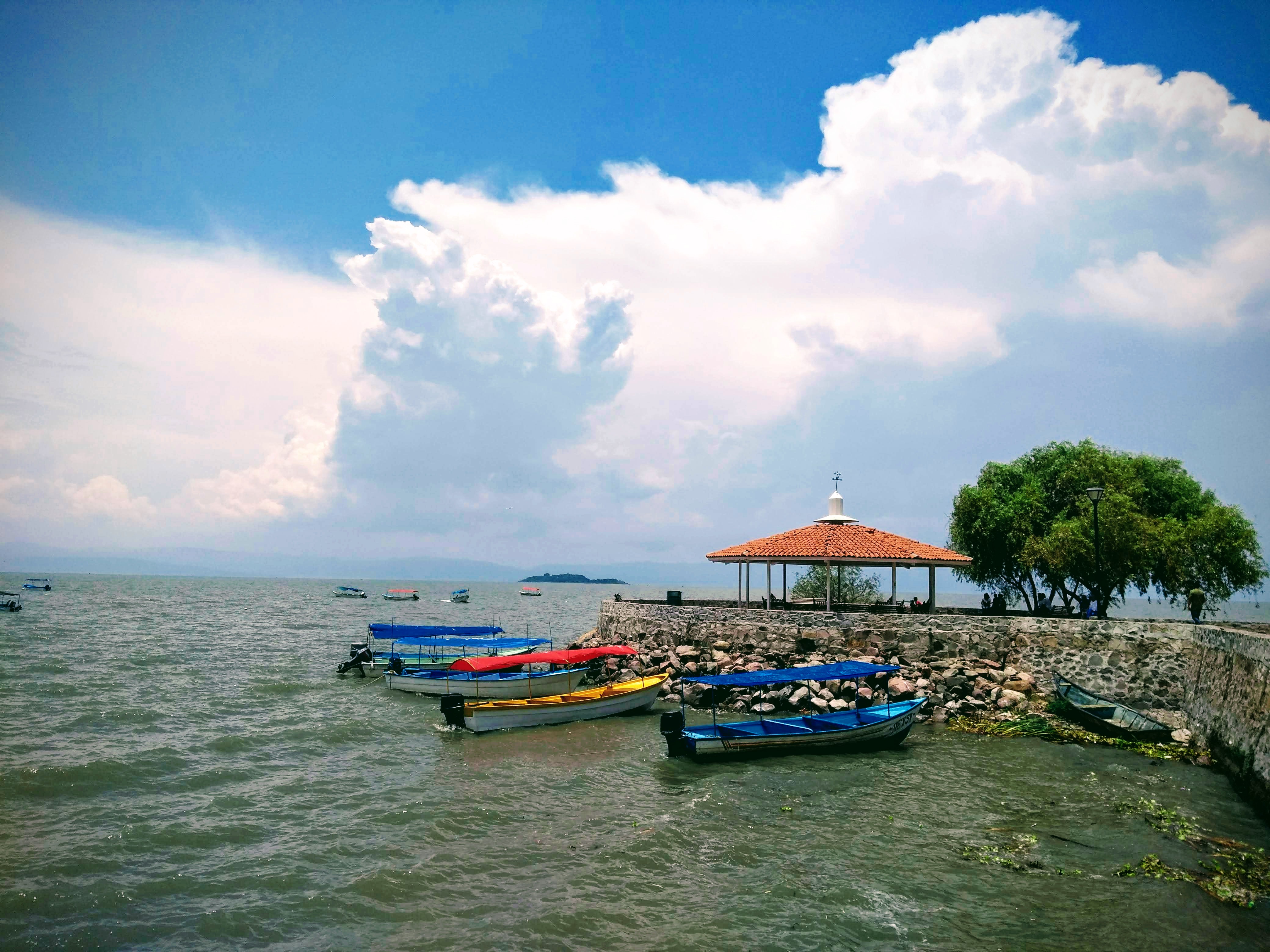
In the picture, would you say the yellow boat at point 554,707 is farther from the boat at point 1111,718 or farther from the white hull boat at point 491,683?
the boat at point 1111,718

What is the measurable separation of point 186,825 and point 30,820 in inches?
134

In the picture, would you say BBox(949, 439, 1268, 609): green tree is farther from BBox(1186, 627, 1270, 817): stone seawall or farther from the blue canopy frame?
the blue canopy frame

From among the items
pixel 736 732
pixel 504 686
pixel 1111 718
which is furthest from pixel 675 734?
pixel 1111 718

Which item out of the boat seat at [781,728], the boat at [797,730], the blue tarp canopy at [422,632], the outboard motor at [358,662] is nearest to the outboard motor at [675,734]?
the boat at [797,730]

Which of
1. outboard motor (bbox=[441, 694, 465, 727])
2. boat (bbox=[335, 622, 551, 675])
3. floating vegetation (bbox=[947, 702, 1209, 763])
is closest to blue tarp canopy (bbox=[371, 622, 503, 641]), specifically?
boat (bbox=[335, 622, 551, 675])

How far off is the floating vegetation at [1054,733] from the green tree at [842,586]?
20689mm

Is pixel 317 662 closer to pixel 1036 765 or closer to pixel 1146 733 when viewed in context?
pixel 1036 765

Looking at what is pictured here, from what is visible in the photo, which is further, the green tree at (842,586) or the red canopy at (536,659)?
the green tree at (842,586)

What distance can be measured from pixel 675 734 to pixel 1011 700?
12.2 m

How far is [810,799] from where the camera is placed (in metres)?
17.3

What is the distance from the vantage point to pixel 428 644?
40.7 m

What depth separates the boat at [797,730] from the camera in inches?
814

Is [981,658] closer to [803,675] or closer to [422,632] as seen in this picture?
[803,675]

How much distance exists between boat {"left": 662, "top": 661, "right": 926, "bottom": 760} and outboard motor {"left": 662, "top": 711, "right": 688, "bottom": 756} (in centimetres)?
2
